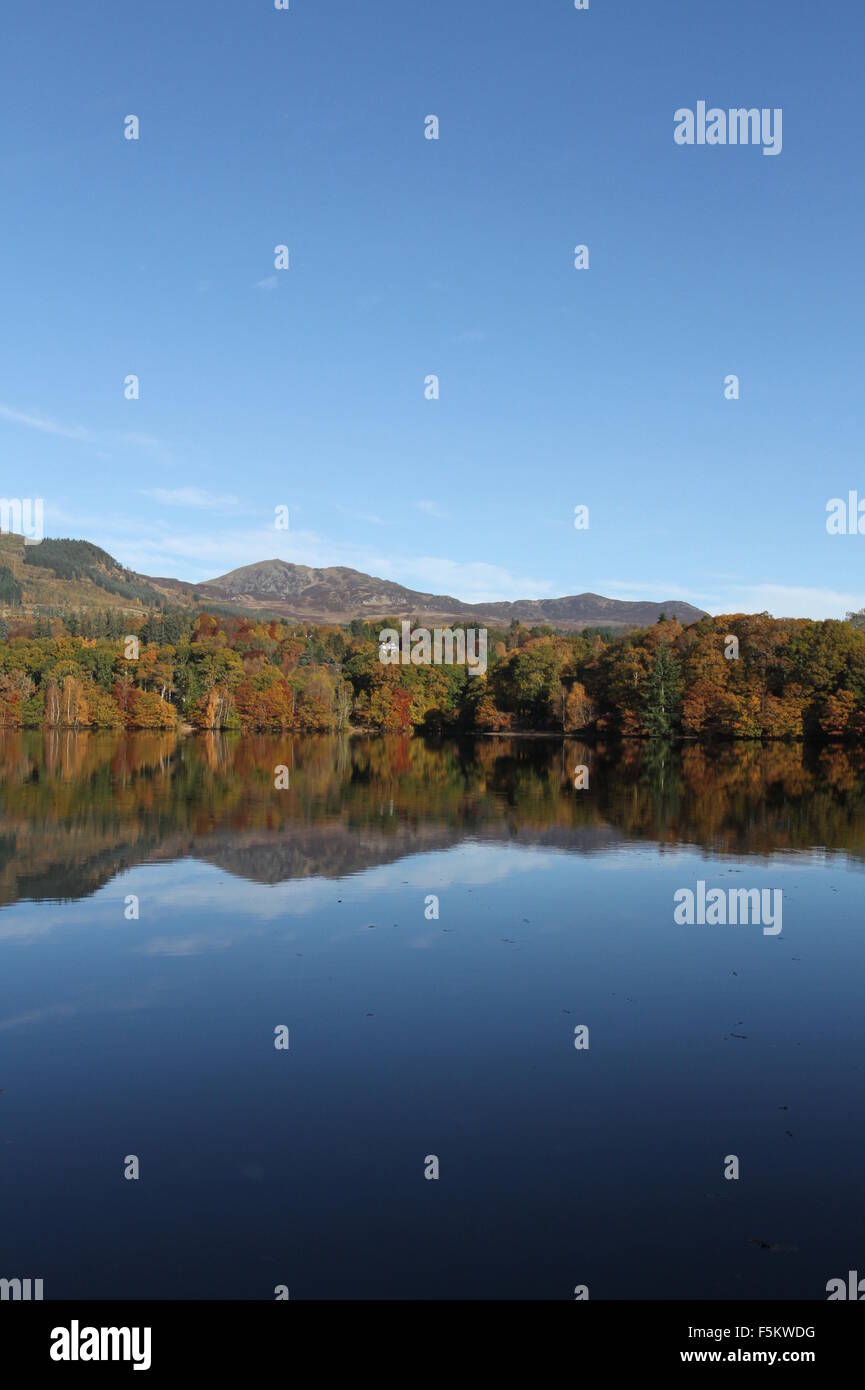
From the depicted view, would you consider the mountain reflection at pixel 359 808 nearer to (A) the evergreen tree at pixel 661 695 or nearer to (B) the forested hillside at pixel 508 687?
(B) the forested hillside at pixel 508 687

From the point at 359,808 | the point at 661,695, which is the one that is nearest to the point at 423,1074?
the point at 359,808

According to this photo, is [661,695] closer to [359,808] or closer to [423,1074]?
[359,808]

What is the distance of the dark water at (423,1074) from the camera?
7.47 meters

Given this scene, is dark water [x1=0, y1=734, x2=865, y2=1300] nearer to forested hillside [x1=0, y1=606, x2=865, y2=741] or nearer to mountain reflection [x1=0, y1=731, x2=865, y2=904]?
mountain reflection [x1=0, y1=731, x2=865, y2=904]

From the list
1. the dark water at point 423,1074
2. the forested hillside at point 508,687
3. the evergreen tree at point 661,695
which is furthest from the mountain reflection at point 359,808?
the evergreen tree at point 661,695

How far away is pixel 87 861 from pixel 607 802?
20.2 meters

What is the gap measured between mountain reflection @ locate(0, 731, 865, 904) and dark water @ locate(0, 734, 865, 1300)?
1.46 feet

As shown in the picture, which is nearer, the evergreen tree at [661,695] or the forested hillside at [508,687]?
the forested hillside at [508,687]

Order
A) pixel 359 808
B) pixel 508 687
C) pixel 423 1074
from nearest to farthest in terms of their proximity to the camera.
Result: pixel 423 1074 → pixel 359 808 → pixel 508 687

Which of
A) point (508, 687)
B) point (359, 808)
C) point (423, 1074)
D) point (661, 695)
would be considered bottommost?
point (423, 1074)

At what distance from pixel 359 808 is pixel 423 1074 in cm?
2361

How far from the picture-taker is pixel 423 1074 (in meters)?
10.8

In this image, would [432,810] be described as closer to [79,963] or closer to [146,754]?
[79,963]

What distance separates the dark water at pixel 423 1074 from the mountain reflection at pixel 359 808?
45 cm
